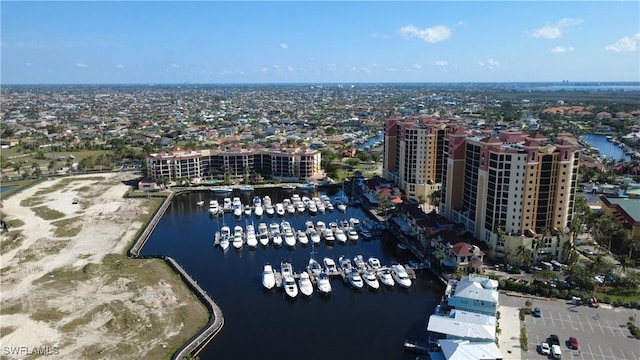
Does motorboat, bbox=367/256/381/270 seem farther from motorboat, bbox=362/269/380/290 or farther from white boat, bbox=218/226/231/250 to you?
white boat, bbox=218/226/231/250

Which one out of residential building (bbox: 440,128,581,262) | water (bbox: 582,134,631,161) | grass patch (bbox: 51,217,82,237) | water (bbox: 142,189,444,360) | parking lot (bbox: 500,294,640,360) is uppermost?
residential building (bbox: 440,128,581,262)

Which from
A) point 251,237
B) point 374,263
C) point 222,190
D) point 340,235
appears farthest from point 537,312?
point 222,190

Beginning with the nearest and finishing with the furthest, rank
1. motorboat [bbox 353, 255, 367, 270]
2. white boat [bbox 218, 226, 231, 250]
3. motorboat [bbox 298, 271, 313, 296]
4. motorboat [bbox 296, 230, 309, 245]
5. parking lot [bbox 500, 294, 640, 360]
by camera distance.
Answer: parking lot [bbox 500, 294, 640, 360]
motorboat [bbox 298, 271, 313, 296]
motorboat [bbox 353, 255, 367, 270]
white boat [bbox 218, 226, 231, 250]
motorboat [bbox 296, 230, 309, 245]

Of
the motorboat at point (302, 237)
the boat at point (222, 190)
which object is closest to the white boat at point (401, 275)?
the motorboat at point (302, 237)

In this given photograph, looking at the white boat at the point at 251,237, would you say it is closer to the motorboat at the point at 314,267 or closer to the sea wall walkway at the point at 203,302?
the sea wall walkway at the point at 203,302

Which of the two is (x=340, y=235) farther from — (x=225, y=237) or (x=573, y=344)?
(x=573, y=344)

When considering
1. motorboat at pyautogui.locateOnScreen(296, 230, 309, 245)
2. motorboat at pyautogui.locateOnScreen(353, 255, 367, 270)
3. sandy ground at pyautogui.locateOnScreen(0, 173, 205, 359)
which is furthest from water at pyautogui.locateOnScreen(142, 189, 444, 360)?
sandy ground at pyautogui.locateOnScreen(0, 173, 205, 359)

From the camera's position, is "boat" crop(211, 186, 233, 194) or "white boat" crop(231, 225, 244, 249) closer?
"white boat" crop(231, 225, 244, 249)
